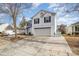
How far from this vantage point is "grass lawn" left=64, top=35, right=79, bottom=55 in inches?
69.8

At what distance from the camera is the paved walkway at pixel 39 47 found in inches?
69.9

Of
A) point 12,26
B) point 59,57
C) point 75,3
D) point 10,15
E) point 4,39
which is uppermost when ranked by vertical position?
point 75,3

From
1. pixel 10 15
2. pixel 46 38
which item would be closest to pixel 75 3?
pixel 46 38

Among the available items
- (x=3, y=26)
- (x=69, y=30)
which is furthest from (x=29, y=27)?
(x=69, y=30)

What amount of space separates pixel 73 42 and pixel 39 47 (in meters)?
0.34

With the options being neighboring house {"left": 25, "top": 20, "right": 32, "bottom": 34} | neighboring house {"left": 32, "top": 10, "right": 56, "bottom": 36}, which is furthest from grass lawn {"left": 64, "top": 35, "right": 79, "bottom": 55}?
neighboring house {"left": 25, "top": 20, "right": 32, "bottom": 34}

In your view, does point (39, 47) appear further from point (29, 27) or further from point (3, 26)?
point (3, 26)

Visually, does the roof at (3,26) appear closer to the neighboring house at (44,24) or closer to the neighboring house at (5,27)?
the neighboring house at (5,27)

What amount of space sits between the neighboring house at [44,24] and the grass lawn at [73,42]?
16 centimetres

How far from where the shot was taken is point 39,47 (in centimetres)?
179

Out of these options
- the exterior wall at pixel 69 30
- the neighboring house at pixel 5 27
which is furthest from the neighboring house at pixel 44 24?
the neighboring house at pixel 5 27

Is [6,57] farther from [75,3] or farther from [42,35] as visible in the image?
[75,3]

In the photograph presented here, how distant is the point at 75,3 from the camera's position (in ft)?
5.86

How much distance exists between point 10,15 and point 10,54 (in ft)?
1.26
